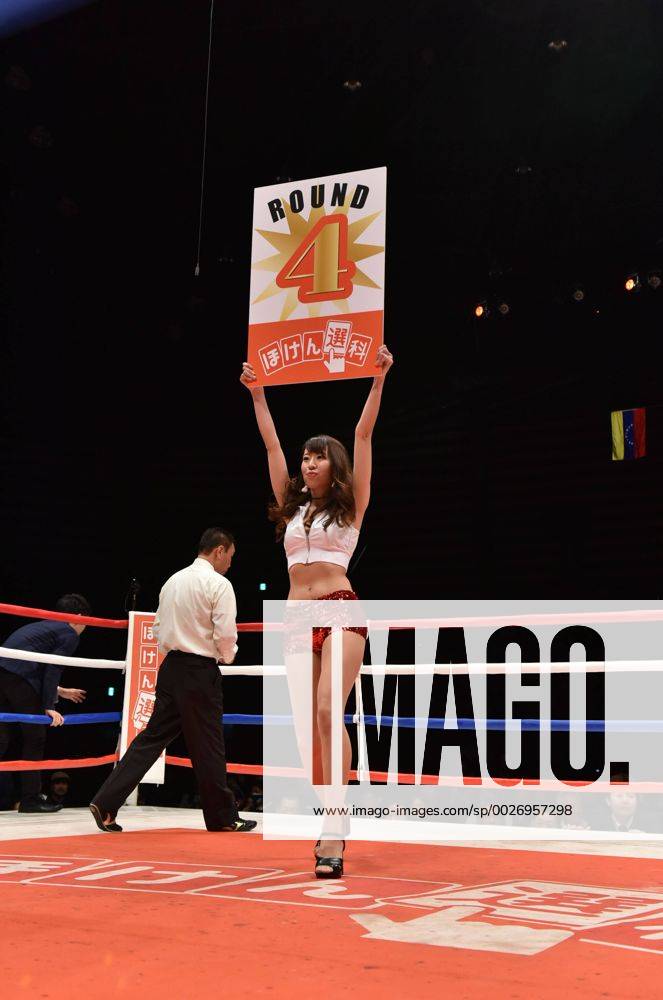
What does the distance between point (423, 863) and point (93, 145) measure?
6.10 metres

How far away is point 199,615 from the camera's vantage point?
3.32 meters

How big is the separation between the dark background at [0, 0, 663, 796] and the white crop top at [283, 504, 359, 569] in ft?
15.1

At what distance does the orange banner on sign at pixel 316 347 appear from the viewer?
3.54 m

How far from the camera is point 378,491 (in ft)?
27.1

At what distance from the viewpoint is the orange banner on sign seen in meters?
3.54

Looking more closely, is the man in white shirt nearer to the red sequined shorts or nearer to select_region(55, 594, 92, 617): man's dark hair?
the red sequined shorts

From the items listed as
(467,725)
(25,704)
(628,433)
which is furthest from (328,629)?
(628,433)

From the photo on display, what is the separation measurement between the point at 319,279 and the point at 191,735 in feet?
5.60

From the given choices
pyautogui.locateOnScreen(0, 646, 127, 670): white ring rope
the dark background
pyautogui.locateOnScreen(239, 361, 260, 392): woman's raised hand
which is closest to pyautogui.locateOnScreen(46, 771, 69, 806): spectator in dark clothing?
the dark background

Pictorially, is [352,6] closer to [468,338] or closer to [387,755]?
[468,338]

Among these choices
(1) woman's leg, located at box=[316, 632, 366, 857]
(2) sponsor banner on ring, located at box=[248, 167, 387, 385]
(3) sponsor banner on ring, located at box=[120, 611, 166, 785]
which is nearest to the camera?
(1) woman's leg, located at box=[316, 632, 366, 857]

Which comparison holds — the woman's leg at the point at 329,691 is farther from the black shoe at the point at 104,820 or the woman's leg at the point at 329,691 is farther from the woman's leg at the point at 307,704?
the black shoe at the point at 104,820

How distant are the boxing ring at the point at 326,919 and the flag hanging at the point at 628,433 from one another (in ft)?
15.2

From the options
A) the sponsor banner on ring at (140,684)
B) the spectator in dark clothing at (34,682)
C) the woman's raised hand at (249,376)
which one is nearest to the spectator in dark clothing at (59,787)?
the spectator in dark clothing at (34,682)
